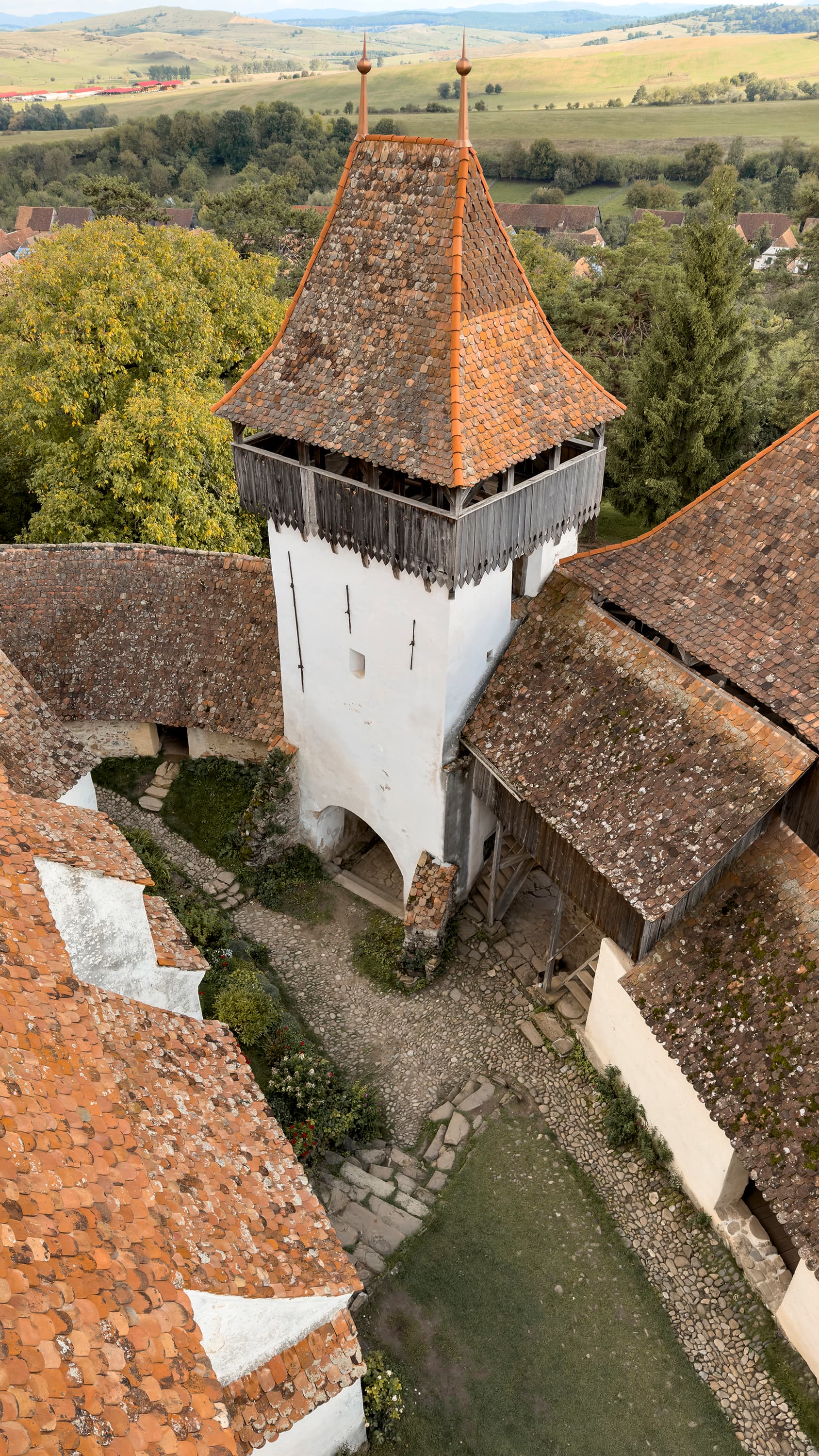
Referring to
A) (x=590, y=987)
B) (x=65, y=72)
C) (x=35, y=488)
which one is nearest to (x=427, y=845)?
(x=590, y=987)

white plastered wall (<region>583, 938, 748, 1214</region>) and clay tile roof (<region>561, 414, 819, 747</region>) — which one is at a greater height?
clay tile roof (<region>561, 414, 819, 747</region>)

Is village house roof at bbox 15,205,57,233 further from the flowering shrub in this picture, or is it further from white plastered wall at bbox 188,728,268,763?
the flowering shrub

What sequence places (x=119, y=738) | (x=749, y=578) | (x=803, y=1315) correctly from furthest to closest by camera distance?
1. (x=119, y=738)
2. (x=749, y=578)
3. (x=803, y=1315)

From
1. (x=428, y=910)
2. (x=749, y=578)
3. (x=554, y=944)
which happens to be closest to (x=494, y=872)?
(x=428, y=910)

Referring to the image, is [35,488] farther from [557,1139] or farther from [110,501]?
[557,1139]

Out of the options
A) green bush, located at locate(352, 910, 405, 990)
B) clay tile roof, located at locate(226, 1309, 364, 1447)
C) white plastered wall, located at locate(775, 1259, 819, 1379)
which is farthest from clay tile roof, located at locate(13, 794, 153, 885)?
white plastered wall, located at locate(775, 1259, 819, 1379)

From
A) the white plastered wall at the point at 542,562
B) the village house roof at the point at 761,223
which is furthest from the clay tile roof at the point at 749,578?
the village house roof at the point at 761,223

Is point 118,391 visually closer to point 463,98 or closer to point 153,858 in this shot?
point 153,858
